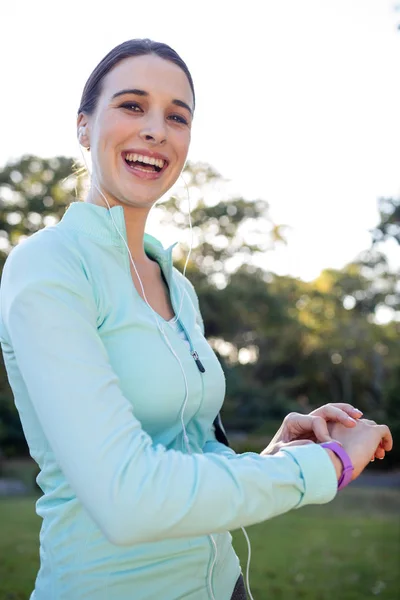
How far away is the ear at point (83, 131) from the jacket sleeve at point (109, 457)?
1.93 feet

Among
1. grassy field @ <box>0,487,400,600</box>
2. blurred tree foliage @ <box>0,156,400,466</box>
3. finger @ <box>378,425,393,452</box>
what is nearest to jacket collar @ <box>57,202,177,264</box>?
finger @ <box>378,425,393,452</box>

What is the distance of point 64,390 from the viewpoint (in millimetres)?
1101

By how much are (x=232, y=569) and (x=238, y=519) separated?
1.66 ft

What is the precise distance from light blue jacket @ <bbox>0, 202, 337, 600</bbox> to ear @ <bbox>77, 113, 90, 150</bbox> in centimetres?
26

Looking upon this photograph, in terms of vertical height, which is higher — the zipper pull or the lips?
the lips

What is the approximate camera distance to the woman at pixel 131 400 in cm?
109

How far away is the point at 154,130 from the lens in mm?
1557

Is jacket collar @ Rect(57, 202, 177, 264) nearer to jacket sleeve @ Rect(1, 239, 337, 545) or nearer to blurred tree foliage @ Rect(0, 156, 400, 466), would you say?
jacket sleeve @ Rect(1, 239, 337, 545)

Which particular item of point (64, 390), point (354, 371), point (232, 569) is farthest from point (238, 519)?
point (354, 371)

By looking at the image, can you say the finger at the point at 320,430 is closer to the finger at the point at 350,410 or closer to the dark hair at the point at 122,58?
the finger at the point at 350,410

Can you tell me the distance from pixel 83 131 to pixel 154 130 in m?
0.24

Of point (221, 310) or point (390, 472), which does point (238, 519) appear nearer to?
point (390, 472)

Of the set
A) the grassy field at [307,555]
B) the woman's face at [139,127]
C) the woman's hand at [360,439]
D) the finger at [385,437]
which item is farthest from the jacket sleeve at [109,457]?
the grassy field at [307,555]

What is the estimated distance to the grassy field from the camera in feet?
21.4
